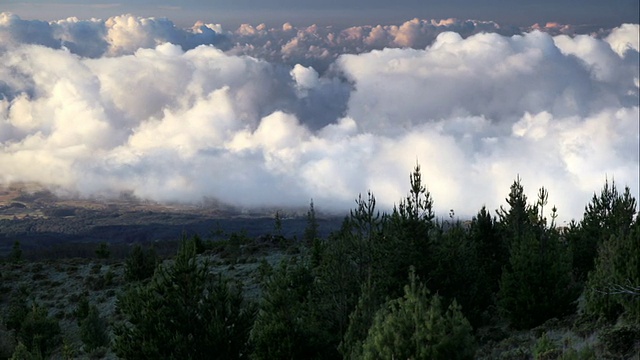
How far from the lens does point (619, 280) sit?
2372 cm

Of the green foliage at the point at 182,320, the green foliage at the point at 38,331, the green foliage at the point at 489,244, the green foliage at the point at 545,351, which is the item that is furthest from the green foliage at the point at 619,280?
the green foliage at the point at 38,331

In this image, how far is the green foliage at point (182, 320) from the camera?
82.7 ft

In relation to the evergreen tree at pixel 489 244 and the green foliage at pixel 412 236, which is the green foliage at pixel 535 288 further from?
the evergreen tree at pixel 489 244

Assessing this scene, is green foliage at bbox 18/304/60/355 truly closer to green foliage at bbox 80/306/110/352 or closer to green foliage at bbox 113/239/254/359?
green foliage at bbox 80/306/110/352

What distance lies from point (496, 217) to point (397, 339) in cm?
3835

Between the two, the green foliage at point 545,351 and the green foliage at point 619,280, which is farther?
the green foliage at point 619,280

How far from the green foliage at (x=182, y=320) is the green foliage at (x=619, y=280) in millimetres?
15637

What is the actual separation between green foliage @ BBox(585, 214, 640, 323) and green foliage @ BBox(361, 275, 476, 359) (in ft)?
24.8

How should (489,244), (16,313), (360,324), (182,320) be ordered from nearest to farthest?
(360,324) < (182,320) < (489,244) < (16,313)

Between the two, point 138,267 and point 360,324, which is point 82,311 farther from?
point 360,324

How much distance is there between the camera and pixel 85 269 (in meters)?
77.4

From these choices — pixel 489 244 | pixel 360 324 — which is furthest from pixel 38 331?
pixel 489 244

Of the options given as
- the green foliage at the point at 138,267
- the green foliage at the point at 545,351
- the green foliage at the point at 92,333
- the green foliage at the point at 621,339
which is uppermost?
the green foliage at the point at 621,339

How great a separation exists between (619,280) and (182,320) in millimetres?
18575
